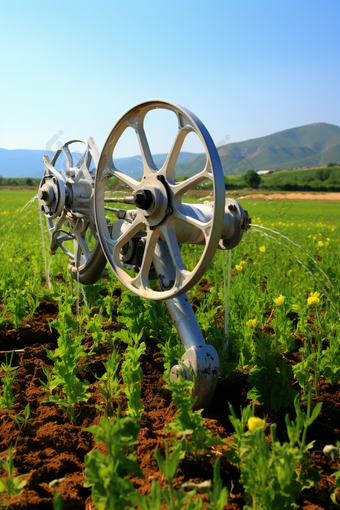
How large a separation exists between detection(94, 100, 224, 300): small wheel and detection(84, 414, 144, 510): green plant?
2.20ft

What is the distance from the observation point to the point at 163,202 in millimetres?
1774

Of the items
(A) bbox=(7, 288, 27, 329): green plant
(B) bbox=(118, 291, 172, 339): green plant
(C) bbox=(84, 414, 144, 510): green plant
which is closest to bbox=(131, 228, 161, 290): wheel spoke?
(B) bbox=(118, 291, 172, 339): green plant

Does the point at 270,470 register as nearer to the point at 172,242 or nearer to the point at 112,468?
the point at 112,468

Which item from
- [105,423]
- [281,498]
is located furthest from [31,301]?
[281,498]

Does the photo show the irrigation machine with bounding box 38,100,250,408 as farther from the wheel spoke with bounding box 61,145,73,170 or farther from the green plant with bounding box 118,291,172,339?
the wheel spoke with bounding box 61,145,73,170

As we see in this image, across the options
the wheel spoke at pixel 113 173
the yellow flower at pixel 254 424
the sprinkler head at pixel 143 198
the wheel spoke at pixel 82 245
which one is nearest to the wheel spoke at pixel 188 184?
the sprinkler head at pixel 143 198

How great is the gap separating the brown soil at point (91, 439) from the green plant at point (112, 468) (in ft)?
0.53

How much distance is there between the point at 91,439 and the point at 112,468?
687 millimetres

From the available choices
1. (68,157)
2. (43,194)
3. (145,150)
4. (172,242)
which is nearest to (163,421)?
(172,242)

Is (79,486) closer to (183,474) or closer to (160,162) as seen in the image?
(183,474)

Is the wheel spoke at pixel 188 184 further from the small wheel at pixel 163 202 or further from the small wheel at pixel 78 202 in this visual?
the small wheel at pixel 78 202

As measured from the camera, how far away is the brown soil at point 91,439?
129cm

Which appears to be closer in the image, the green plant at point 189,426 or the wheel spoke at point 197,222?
the green plant at point 189,426

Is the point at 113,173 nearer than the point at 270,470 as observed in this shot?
No
